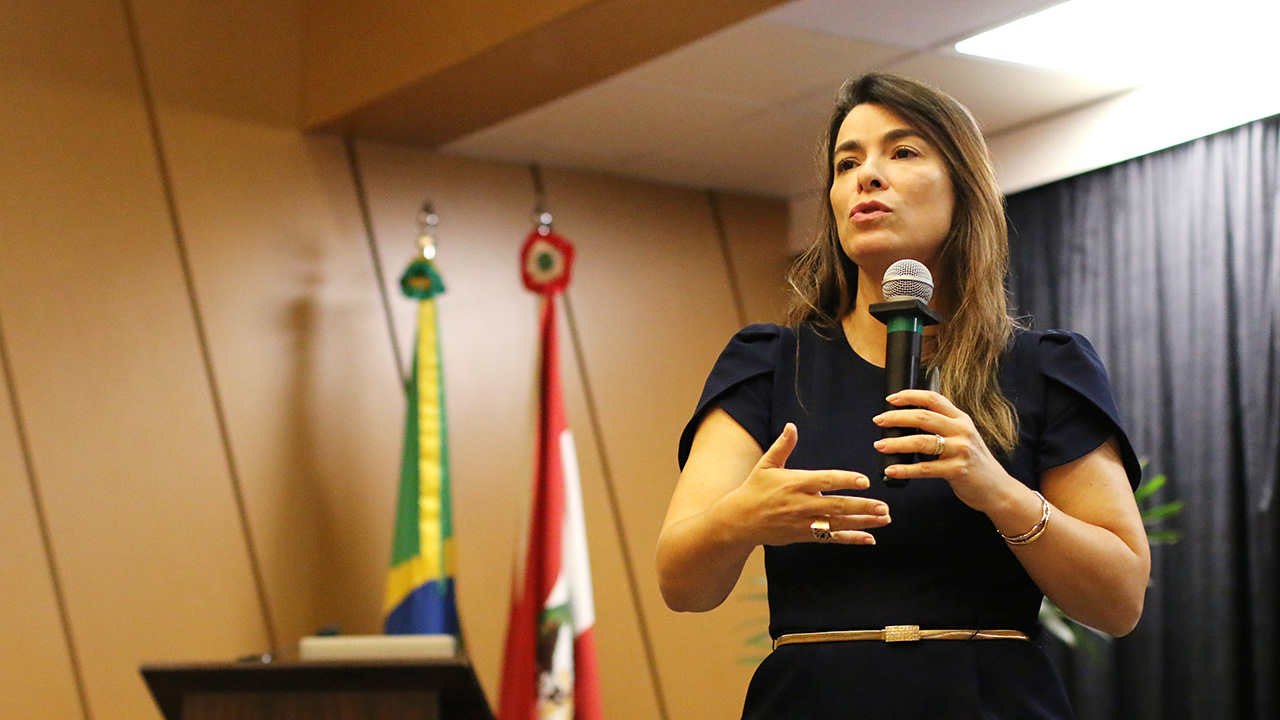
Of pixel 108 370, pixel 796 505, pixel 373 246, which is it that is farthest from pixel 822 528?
pixel 373 246

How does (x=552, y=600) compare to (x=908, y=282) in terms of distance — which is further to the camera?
(x=552, y=600)

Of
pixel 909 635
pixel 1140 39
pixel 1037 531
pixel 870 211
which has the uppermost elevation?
pixel 1140 39

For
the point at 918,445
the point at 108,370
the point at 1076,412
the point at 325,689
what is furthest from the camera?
the point at 108,370

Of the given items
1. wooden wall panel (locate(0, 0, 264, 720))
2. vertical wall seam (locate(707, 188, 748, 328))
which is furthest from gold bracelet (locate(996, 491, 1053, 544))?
vertical wall seam (locate(707, 188, 748, 328))

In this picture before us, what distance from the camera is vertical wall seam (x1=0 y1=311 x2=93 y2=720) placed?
371 cm

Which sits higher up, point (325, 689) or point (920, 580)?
point (920, 580)

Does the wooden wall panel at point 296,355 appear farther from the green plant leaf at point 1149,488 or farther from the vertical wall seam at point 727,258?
the green plant leaf at point 1149,488

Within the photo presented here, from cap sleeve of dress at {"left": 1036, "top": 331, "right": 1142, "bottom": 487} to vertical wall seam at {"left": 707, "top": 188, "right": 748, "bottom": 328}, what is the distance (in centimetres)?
388

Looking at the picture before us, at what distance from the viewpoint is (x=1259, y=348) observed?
3.94 meters

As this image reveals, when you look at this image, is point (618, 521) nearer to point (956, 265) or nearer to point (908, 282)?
point (956, 265)

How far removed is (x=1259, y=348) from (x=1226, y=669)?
1.00 metres

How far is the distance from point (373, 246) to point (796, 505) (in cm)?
353

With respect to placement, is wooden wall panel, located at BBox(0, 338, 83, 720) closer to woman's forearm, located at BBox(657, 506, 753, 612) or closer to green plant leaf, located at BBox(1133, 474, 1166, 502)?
woman's forearm, located at BBox(657, 506, 753, 612)

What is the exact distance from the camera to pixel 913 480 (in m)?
1.40
